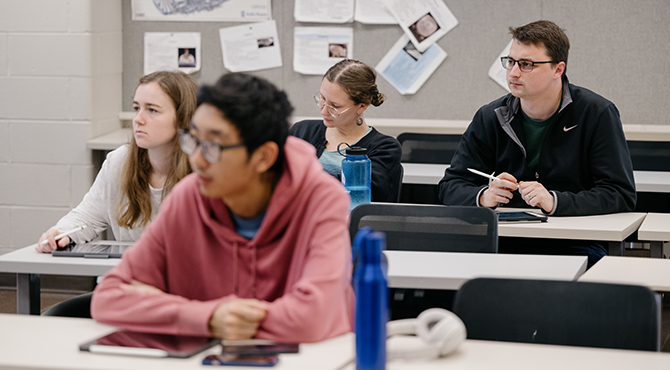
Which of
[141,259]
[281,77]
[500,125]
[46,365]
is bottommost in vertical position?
[46,365]

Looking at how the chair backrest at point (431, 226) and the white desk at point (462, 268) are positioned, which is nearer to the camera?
the white desk at point (462, 268)

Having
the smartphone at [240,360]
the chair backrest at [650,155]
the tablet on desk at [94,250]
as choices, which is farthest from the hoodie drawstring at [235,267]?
the chair backrest at [650,155]

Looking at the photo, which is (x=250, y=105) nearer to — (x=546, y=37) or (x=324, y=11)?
(x=546, y=37)

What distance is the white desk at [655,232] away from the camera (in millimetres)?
2527

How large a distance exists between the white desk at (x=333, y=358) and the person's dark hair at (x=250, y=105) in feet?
1.28

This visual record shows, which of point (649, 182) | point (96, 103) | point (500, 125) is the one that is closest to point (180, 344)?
point (500, 125)

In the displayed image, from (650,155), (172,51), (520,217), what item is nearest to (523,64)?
(520,217)

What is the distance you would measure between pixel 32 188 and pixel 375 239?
352 centimetres

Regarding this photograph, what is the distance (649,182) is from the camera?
3.42 metres

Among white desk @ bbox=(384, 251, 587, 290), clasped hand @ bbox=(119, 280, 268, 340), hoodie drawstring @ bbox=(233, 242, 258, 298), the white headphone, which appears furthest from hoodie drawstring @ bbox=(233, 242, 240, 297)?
white desk @ bbox=(384, 251, 587, 290)

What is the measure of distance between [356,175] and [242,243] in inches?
50.7

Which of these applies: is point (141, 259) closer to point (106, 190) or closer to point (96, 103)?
point (106, 190)

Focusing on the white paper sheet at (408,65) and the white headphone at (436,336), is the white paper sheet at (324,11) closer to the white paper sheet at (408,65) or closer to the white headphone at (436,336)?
the white paper sheet at (408,65)

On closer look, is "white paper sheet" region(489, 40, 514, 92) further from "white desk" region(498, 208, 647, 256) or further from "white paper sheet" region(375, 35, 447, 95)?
"white desk" region(498, 208, 647, 256)
